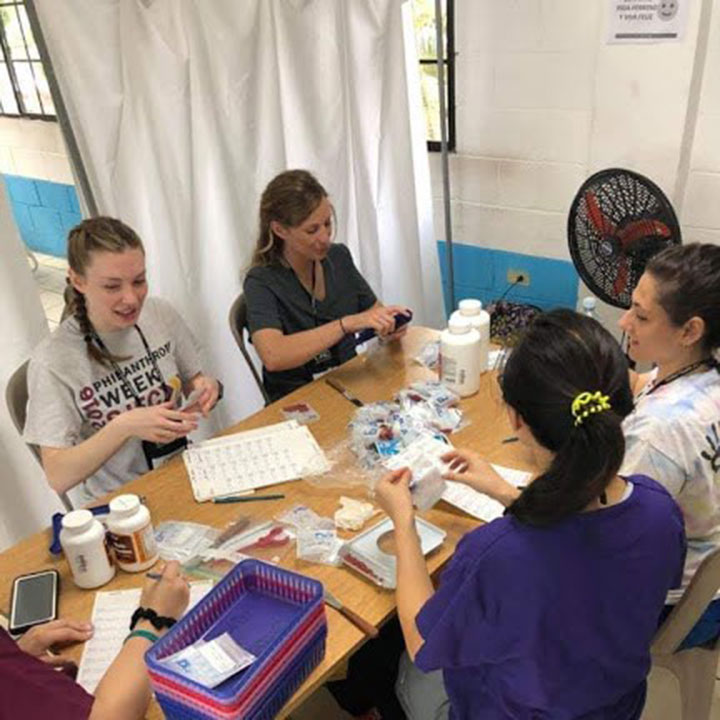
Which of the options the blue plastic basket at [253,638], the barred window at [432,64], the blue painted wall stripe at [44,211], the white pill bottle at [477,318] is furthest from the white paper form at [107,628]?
the blue painted wall stripe at [44,211]

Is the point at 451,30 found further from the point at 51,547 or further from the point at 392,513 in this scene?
the point at 51,547

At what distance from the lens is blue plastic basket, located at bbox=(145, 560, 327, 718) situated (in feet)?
2.94

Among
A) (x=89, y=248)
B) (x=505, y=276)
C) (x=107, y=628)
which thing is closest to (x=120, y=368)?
(x=89, y=248)

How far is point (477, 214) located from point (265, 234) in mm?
1245

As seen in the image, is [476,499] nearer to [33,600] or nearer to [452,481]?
[452,481]

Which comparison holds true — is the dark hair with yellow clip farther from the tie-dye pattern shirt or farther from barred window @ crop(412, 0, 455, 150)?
barred window @ crop(412, 0, 455, 150)

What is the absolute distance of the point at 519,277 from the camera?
2.93 m

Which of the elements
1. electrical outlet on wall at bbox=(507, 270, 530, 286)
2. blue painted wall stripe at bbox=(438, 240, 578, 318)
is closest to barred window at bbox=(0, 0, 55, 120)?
blue painted wall stripe at bbox=(438, 240, 578, 318)

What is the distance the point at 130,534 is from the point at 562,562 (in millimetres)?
742

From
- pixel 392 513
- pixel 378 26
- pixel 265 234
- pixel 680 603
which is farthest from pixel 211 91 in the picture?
pixel 680 603

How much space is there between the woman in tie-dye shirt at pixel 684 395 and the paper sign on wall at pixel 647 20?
120 centimetres

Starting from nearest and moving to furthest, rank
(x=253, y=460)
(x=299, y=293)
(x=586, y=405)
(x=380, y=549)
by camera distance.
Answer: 1. (x=586, y=405)
2. (x=380, y=549)
3. (x=253, y=460)
4. (x=299, y=293)

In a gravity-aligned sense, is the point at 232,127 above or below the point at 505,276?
above

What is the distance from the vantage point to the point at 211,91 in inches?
87.4
